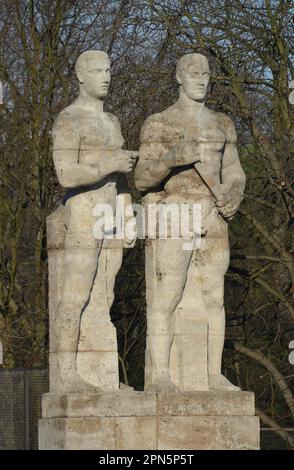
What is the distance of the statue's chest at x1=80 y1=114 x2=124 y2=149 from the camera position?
17.6 meters

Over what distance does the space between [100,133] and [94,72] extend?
1.76 feet

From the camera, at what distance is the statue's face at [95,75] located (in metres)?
17.8

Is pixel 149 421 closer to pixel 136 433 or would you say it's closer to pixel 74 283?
pixel 136 433

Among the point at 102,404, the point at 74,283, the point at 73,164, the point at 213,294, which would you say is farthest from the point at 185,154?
the point at 102,404

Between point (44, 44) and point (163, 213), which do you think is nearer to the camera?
point (163, 213)

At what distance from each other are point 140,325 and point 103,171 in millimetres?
8327

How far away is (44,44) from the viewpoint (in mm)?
24641

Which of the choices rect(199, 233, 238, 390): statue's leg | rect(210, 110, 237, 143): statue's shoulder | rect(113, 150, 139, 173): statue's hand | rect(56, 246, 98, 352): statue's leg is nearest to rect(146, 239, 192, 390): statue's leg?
rect(199, 233, 238, 390): statue's leg

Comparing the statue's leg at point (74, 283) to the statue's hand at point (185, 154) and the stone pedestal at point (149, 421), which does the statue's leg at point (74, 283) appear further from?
the statue's hand at point (185, 154)

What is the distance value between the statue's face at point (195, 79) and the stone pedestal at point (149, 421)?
2614 mm
